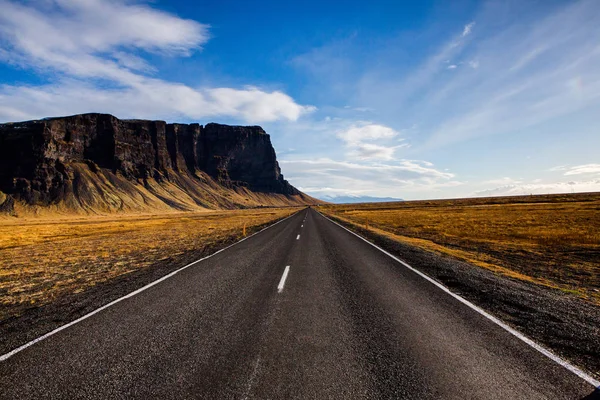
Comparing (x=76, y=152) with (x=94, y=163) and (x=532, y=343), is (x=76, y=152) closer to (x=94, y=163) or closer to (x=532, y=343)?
(x=94, y=163)

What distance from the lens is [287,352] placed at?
4184 mm

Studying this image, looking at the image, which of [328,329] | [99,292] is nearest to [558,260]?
[328,329]

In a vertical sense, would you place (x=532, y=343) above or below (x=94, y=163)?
below

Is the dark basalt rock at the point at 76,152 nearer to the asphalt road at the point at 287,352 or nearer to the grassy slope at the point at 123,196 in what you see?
the grassy slope at the point at 123,196

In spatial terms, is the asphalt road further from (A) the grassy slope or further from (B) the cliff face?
(B) the cliff face

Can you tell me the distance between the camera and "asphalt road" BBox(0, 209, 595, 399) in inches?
132

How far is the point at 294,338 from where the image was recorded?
4621 millimetres

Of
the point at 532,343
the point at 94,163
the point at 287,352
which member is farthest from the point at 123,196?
the point at 532,343

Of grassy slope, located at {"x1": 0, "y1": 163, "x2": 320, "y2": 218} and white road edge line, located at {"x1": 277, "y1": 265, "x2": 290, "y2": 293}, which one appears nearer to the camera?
white road edge line, located at {"x1": 277, "y1": 265, "x2": 290, "y2": 293}

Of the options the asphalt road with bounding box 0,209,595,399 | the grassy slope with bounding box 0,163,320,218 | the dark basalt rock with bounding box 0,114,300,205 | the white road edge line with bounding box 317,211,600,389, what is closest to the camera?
the asphalt road with bounding box 0,209,595,399

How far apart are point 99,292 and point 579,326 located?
33.2 ft

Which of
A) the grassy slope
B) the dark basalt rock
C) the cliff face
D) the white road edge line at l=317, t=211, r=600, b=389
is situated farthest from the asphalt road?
the dark basalt rock

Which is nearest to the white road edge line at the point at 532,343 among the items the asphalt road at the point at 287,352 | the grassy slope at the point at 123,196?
the asphalt road at the point at 287,352

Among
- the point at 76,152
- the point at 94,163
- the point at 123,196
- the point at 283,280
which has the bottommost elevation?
the point at 283,280
